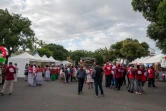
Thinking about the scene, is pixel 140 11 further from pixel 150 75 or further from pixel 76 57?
pixel 76 57

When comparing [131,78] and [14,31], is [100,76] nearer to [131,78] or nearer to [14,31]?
[131,78]

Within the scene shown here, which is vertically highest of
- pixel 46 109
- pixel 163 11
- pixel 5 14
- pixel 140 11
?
pixel 5 14

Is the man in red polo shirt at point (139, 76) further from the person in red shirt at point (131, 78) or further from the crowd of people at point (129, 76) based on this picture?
the person in red shirt at point (131, 78)

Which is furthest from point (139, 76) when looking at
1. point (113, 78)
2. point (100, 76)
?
point (113, 78)

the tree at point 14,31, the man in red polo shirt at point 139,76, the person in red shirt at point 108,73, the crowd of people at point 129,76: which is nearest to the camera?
the man in red polo shirt at point 139,76

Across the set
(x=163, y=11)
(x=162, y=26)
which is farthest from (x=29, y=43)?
(x=163, y=11)

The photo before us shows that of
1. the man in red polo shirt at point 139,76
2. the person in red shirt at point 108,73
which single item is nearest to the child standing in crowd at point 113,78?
the person in red shirt at point 108,73

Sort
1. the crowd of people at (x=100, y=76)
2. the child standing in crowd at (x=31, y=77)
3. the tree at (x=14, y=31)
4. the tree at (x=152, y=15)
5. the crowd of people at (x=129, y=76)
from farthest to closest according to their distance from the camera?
1. the tree at (x=14, y=31)
2. the child standing in crowd at (x=31, y=77)
3. the tree at (x=152, y=15)
4. the crowd of people at (x=129, y=76)
5. the crowd of people at (x=100, y=76)

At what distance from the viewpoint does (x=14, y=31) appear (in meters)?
30.1

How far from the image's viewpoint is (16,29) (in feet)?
97.6

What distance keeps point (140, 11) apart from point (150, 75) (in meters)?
5.24

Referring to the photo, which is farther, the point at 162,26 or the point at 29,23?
the point at 29,23

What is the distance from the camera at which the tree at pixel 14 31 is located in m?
29.0

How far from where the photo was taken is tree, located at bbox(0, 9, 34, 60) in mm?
29039
